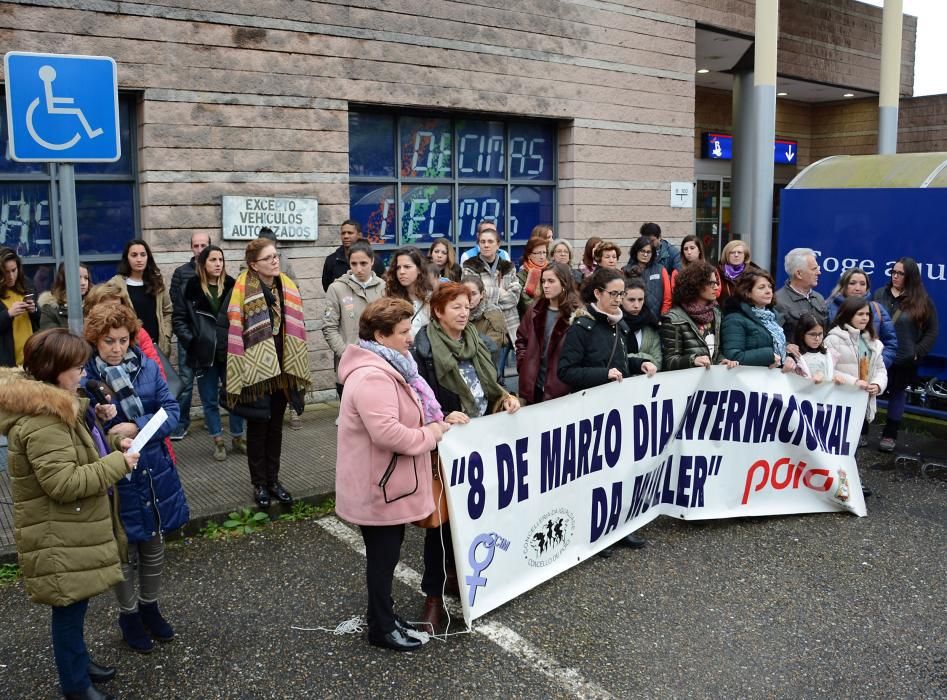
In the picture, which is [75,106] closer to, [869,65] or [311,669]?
[311,669]

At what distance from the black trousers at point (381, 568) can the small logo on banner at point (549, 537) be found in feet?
3.17

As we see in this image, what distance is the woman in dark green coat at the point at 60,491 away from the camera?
12.0 ft

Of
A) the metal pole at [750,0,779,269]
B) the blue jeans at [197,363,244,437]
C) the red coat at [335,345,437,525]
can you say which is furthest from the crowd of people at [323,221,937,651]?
the metal pole at [750,0,779,269]

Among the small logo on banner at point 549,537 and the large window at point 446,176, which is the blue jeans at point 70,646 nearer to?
the small logo on banner at point 549,537

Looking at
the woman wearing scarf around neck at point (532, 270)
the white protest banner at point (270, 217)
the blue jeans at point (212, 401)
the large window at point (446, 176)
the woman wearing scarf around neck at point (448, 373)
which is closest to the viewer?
the woman wearing scarf around neck at point (448, 373)

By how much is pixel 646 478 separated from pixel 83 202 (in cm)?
587

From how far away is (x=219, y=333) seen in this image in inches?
295

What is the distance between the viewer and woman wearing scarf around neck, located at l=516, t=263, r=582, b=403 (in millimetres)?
6129

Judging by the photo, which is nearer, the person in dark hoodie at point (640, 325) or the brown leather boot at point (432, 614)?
the brown leather boot at point (432, 614)

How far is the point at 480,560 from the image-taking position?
4758 millimetres

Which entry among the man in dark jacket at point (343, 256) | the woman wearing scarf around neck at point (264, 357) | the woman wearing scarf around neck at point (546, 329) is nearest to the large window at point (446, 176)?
the man in dark jacket at point (343, 256)

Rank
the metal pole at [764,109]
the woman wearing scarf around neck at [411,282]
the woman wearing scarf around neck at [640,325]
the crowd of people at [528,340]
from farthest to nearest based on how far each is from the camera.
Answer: the metal pole at [764,109] < the woman wearing scarf around neck at [411,282] < the woman wearing scarf around neck at [640,325] < the crowd of people at [528,340]

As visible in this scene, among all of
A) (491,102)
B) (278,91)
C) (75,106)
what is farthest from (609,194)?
(75,106)

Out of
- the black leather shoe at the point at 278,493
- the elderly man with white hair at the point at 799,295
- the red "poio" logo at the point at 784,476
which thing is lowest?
the black leather shoe at the point at 278,493
